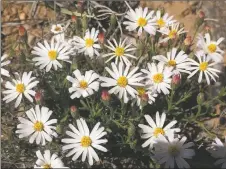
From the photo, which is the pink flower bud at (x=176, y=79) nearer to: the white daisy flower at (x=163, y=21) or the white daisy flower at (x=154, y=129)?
the white daisy flower at (x=154, y=129)

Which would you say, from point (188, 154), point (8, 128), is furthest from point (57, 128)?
point (188, 154)

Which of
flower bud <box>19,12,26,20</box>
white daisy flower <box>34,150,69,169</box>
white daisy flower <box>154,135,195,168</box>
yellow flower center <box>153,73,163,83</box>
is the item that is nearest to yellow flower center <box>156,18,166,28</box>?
yellow flower center <box>153,73,163,83</box>

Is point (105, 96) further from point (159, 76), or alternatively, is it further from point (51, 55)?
point (51, 55)

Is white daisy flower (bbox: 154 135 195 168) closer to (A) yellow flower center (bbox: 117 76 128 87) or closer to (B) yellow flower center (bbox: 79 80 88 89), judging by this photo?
(A) yellow flower center (bbox: 117 76 128 87)

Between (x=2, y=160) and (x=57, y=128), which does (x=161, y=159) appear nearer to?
(x=57, y=128)

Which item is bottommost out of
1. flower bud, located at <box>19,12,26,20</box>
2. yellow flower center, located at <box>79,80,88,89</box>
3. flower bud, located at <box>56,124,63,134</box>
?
flower bud, located at <box>56,124,63,134</box>

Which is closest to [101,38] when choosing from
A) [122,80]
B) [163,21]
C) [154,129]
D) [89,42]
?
[89,42]
